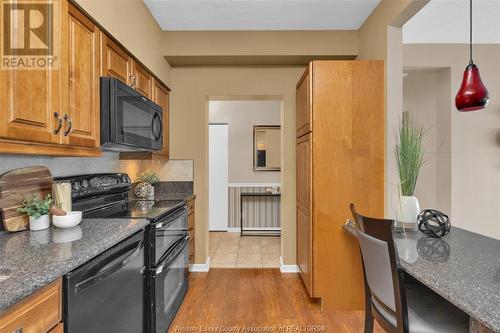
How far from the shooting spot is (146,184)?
9.40 ft

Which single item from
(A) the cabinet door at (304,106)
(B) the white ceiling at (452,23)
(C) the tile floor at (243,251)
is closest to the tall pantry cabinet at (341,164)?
(A) the cabinet door at (304,106)

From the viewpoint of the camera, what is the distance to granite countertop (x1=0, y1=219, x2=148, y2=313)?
80cm

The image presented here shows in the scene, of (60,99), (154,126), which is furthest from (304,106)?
(60,99)

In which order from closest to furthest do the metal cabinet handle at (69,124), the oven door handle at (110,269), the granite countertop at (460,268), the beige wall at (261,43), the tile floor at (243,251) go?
the granite countertop at (460,268)
the oven door handle at (110,269)
the metal cabinet handle at (69,124)
the beige wall at (261,43)
the tile floor at (243,251)

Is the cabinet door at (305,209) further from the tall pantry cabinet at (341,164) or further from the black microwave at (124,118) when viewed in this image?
the black microwave at (124,118)

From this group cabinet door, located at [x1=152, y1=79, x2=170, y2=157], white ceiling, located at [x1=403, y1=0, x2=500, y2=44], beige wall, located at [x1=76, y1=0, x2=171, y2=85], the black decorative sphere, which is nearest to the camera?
the black decorative sphere

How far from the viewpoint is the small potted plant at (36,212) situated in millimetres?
1366

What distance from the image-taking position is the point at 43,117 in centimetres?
131

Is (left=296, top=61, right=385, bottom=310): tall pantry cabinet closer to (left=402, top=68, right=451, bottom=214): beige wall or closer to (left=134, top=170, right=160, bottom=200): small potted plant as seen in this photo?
(left=402, top=68, right=451, bottom=214): beige wall

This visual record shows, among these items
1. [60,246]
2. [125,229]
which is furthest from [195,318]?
[60,246]

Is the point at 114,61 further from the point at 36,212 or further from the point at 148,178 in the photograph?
the point at 148,178

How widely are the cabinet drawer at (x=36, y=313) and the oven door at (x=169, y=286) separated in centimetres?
90

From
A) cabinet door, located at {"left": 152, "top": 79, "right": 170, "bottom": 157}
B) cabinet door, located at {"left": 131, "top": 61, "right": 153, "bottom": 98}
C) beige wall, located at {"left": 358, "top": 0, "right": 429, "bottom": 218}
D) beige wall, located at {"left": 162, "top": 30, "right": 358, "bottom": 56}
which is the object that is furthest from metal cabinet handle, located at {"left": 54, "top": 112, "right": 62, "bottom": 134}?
beige wall, located at {"left": 358, "top": 0, "right": 429, "bottom": 218}

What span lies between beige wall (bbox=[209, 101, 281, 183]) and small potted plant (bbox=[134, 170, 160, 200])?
7.22 feet
